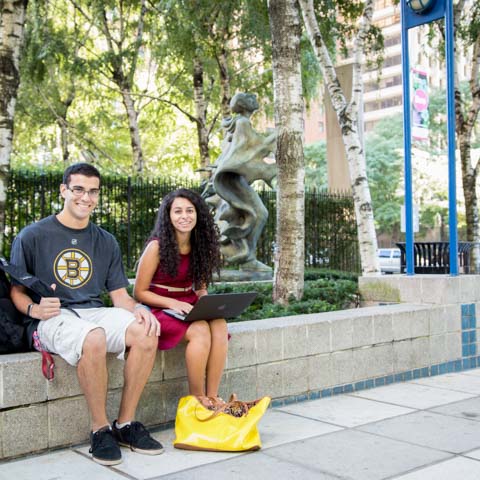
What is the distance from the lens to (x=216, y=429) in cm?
396

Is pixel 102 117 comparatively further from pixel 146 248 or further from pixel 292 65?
pixel 146 248

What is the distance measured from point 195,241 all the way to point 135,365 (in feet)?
3.37

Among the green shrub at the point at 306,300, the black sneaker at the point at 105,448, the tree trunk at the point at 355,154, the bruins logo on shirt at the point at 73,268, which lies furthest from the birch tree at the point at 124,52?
the black sneaker at the point at 105,448

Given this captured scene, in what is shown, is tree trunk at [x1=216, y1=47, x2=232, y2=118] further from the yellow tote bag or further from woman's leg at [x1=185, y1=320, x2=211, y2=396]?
the yellow tote bag

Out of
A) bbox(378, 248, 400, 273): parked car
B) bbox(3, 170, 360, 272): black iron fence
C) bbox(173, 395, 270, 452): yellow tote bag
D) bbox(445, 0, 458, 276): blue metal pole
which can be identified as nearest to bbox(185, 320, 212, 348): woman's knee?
bbox(173, 395, 270, 452): yellow tote bag

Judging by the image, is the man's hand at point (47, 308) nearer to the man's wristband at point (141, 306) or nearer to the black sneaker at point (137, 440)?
the man's wristband at point (141, 306)

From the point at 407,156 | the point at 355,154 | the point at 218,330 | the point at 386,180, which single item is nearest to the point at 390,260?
the point at 386,180

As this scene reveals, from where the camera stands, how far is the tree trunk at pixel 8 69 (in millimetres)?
6602

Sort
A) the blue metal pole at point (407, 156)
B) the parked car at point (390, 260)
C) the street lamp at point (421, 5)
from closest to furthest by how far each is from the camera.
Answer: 1. the street lamp at point (421, 5)
2. the blue metal pole at point (407, 156)
3. the parked car at point (390, 260)

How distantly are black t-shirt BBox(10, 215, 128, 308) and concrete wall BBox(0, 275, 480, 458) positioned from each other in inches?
17.7

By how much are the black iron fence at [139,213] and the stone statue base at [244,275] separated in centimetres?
416

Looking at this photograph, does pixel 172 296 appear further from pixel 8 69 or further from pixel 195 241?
pixel 8 69

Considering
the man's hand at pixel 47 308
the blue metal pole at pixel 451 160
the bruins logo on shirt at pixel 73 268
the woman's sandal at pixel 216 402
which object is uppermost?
the blue metal pole at pixel 451 160

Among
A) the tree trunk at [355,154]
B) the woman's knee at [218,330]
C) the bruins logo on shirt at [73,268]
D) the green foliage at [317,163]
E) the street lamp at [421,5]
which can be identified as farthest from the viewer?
the green foliage at [317,163]
